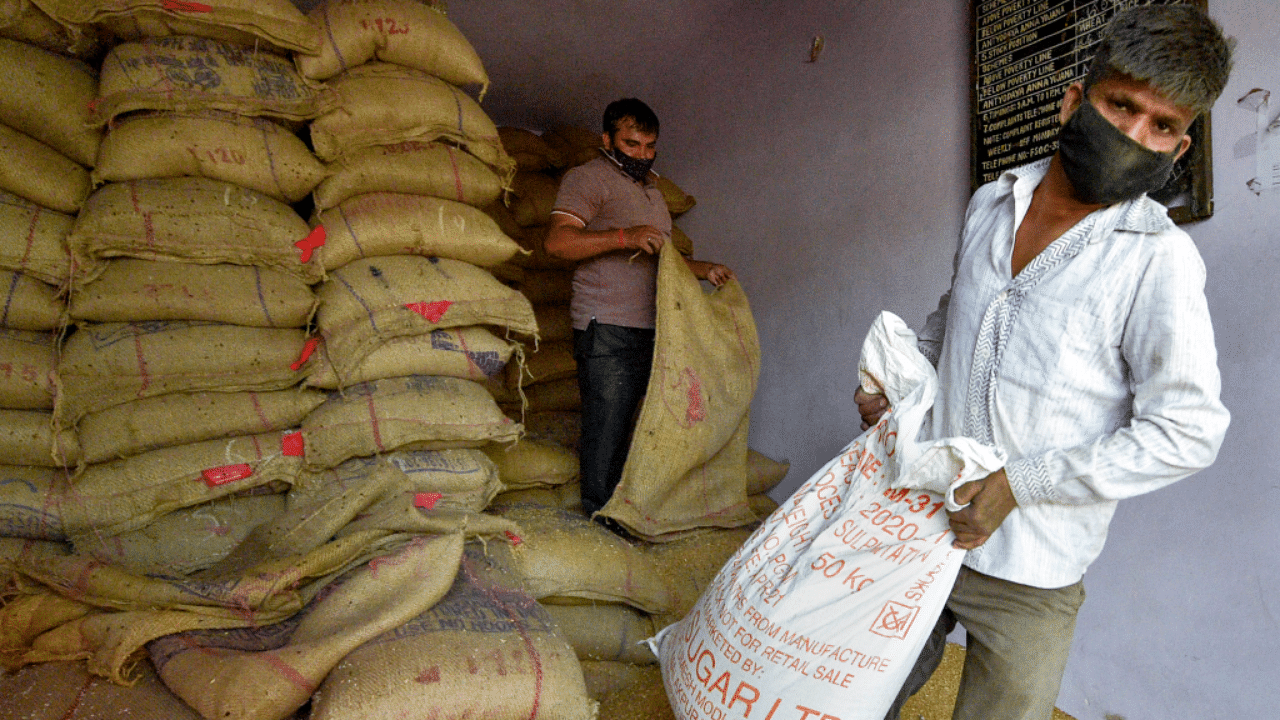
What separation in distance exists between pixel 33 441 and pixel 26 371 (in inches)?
6.0

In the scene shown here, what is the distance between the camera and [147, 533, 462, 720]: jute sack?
1.16 metres

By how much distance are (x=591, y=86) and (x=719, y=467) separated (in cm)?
202

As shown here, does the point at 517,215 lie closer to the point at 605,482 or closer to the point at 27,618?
the point at 605,482

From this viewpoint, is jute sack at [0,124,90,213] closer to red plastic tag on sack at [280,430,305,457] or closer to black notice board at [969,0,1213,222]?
red plastic tag on sack at [280,430,305,457]

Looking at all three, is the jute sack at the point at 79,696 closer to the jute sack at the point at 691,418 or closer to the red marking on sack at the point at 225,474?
the red marking on sack at the point at 225,474

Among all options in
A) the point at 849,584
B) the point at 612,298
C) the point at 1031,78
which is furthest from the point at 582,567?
the point at 1031,78

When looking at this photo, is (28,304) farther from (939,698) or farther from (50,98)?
(939,698)

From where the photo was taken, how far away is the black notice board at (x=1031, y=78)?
1.59 m

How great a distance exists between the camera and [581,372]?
238cm

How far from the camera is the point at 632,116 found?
236 cm

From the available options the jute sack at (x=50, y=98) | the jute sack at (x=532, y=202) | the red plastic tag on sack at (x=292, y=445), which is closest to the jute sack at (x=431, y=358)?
the red plastic tag on sack at (x=292, y=445)

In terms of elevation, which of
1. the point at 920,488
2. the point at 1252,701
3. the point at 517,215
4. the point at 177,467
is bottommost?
the point at 1252,701

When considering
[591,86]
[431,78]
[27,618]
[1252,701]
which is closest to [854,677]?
[1252,701]

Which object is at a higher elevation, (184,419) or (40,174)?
(40,174)
